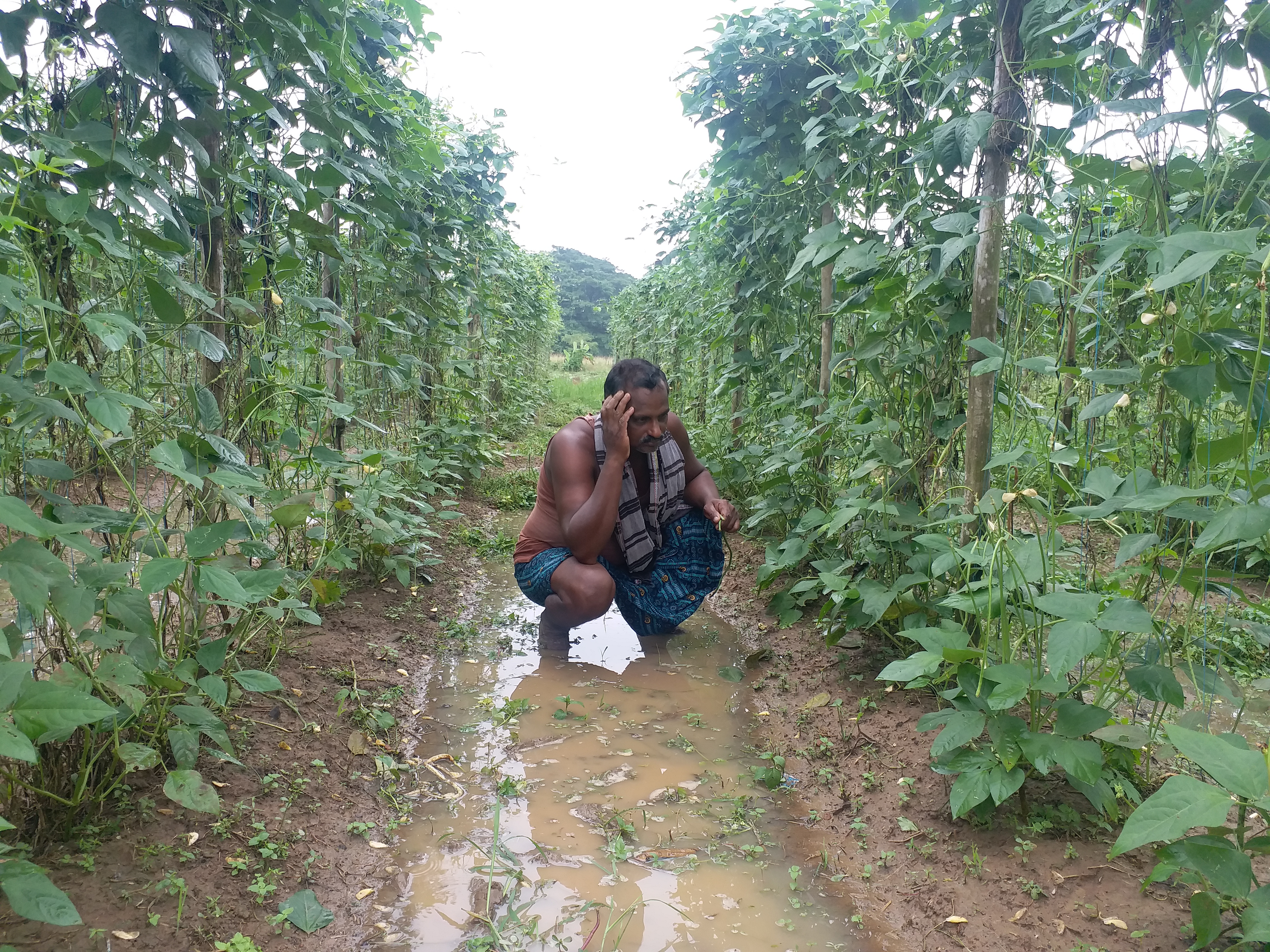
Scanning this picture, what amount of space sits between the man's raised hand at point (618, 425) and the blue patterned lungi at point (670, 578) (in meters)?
0.57

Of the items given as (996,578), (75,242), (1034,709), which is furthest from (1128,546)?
(75,242)

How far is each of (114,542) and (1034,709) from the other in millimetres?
2275

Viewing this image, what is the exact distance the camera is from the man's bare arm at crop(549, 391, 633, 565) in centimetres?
310

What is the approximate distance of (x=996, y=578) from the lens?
190 cm

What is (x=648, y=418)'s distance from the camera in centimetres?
317

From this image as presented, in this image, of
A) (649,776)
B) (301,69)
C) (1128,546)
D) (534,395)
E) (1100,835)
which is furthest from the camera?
(534,395)

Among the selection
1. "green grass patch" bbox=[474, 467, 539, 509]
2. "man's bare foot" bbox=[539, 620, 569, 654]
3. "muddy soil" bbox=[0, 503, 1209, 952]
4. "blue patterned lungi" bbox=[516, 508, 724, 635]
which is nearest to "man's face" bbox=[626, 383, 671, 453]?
"blue patterned lungi" bbox=[516, 508, 724, 635]

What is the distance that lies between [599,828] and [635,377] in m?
1.71

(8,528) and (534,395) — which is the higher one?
(534,395)

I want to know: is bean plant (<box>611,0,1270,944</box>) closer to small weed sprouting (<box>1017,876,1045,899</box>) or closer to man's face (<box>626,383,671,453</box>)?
small weed sprouting (<box>1017,876,1045,899</box>)

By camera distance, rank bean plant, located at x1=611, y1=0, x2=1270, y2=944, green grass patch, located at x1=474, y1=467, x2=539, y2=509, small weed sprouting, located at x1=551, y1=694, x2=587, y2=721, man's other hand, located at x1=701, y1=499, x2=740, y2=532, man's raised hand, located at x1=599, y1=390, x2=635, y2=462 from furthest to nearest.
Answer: green grass patch, located at x1=474, y1=467, x2=539, y2=509, man's other hand, located at x1=701, y1=499, x2=740, y2=532, man's raised hand, located at x1=599, y1=390, x2=635, y2=462, small weed sprouting, located at x1=551, y1=694, x2=587, y2=721, bean plant, located at x1=611, y1=0, x2=1270, y2=944

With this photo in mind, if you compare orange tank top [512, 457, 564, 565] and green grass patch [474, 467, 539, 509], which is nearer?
orange tank top [512, 457, 564, 565]

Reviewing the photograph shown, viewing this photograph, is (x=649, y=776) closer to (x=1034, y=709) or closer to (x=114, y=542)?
(x=1034, y=709)

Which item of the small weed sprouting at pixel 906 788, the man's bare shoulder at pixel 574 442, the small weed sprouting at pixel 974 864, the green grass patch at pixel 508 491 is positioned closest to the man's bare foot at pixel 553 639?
the man's bare shoulder at pixel 574 442
